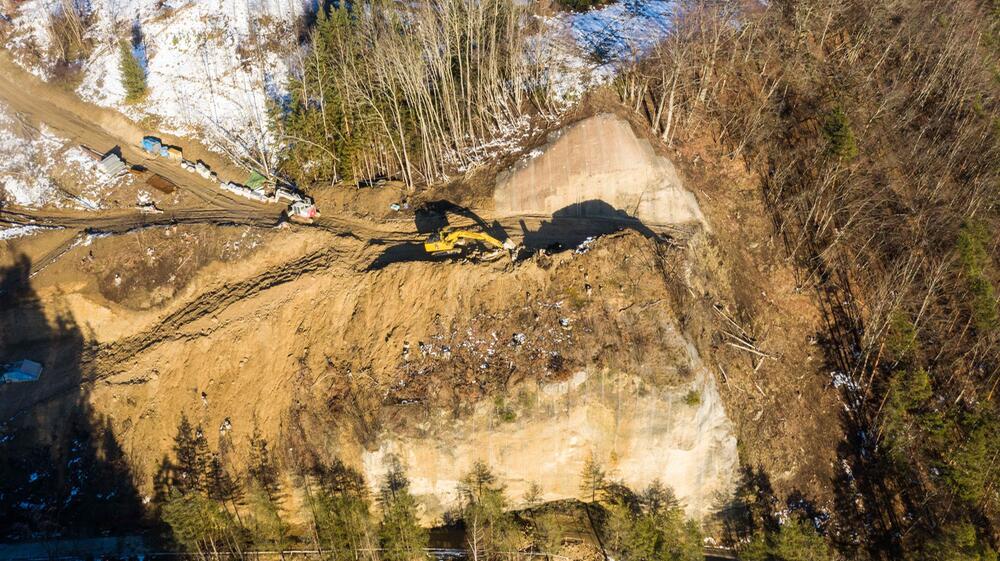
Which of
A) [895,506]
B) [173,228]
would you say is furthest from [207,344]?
[895,506]

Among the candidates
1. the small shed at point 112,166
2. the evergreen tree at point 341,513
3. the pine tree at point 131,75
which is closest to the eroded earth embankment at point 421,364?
the evergreen tree at point 341,513

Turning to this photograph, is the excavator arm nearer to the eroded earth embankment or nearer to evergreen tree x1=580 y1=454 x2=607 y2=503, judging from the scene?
the eroded earth embankment

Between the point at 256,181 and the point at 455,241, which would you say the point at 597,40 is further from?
the point at 256,181

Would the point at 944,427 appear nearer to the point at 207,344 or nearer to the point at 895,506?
the point at 895,506

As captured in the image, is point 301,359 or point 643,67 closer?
point 301,359

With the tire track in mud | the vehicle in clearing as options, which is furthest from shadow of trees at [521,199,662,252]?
the vehicle in clearing

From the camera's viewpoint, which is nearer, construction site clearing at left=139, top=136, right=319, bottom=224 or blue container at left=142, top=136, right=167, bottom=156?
construction site clearing at left=139, top=136, right=319, bottom=224
